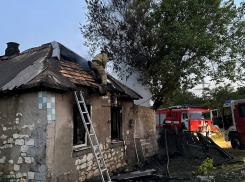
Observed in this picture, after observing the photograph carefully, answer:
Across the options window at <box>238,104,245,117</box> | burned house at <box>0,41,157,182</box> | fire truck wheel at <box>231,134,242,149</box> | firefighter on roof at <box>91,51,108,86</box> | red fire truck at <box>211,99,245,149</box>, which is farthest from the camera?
fire truck wheel at <box>231,134,242,149</box>

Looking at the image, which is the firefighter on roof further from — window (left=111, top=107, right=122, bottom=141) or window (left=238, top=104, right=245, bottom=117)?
window (left=238, top=104, right=245, bottom=117)

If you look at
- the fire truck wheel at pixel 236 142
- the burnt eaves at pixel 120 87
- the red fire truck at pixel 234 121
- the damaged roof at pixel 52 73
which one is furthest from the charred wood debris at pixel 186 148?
the damaged roof at pixel 52 73

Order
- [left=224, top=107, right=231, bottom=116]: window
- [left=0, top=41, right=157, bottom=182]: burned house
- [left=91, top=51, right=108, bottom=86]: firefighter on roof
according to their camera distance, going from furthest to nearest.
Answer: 1. [left=224, top=107, right=231, bottom=116]: window
2. [left=91, top=51, right=108, bottom=86]: firefighter on roof
3. [left=0, top=41, right=157, bottom=182]: burned house

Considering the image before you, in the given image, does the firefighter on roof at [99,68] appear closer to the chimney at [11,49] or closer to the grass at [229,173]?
the grass at [229,173]

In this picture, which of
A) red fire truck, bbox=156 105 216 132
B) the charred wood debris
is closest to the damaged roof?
the charred wood debris

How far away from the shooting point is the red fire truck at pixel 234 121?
11.9 m

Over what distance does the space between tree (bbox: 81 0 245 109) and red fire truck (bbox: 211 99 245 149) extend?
7.05 feet

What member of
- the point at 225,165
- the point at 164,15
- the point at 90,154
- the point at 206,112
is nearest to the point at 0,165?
the point at 90,154

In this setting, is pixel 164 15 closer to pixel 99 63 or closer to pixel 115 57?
pixel 115 57

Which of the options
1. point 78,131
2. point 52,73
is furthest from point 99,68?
point 78,131

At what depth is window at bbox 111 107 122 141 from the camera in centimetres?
891

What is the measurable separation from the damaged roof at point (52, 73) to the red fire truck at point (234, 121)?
7.36 meters

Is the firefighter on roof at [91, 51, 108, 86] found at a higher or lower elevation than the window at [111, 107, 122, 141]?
higher

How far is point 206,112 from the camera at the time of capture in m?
18.1
